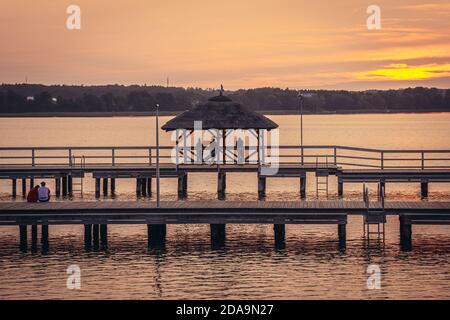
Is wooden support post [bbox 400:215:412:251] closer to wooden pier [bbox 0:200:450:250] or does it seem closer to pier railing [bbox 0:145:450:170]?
wooden pier [bbox 0:200:450:250]

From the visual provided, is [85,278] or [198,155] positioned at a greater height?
[198,155]

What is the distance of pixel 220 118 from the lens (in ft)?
181

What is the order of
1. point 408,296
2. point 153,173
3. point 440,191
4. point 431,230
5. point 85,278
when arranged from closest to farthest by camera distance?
point 408,296, point 85,278, point 431,230, point 153,173, point 440,191

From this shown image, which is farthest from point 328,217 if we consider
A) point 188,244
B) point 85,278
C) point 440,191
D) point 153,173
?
point 440,191

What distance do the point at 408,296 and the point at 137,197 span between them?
81.7ft

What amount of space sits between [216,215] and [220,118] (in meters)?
15.9

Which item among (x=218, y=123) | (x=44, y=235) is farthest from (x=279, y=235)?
(x=218, y=123)

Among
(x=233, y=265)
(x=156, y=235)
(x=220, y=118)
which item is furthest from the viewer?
(x=220, y=118)

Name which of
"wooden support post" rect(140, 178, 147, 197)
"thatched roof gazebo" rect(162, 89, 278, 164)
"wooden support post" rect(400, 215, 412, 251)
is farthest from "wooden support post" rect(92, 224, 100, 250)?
"wooden support post" rect(140, 178, 147, 197)

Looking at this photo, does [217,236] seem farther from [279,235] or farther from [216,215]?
[279,235]

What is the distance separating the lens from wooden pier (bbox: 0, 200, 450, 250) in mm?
39562
